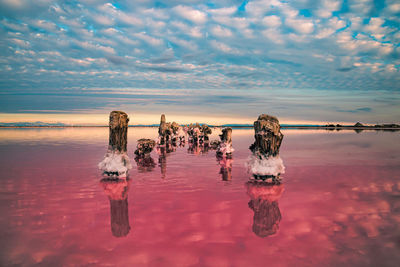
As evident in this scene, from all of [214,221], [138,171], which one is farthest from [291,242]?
[138,171]

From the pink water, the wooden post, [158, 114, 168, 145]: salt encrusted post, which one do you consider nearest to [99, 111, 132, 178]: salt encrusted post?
the wooden post

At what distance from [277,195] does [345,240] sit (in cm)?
455

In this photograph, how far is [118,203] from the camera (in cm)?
1011

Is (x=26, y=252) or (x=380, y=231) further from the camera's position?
(x=380, y=231)

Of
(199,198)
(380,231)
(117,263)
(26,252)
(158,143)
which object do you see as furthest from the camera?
(158,143)

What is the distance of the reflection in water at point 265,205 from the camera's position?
7680 millimetres

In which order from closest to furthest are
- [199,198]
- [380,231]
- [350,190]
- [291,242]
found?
[291,242] < [380,231] < [199,198] < [350,190]

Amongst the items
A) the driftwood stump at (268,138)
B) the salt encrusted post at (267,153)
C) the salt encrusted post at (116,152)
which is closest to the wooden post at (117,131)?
the salt encrusted post at (116,152)

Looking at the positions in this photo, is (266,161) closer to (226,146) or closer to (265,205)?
(265,205)

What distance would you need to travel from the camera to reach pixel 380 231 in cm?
741

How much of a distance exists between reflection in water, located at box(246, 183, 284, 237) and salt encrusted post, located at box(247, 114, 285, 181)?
26.8 inches

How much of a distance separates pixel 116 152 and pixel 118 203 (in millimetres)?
5620

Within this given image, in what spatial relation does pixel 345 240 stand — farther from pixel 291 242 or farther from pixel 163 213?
pixel 163 213

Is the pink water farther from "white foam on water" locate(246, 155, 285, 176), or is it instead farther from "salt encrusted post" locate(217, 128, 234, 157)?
"salt encrusted post" locate(217, 128, 234, 157)
